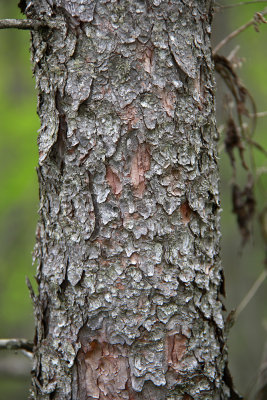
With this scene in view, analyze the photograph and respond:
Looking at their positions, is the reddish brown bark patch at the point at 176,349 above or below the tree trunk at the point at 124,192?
below

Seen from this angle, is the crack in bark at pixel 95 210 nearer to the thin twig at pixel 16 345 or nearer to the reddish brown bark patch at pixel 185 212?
the reddish brown bark patch at pixel 185 212

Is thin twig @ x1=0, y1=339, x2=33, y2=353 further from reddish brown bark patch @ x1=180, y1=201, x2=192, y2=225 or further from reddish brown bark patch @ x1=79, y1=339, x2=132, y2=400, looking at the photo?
reddish brown bark patch @ x1=180, y1=201, x2=192, y2=225

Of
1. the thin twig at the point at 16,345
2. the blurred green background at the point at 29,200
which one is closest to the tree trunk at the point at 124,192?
the thin twig at the point at 16,345

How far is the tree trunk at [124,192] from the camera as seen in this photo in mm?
1448

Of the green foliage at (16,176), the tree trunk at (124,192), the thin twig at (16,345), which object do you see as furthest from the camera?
the green foliage at (16,176)

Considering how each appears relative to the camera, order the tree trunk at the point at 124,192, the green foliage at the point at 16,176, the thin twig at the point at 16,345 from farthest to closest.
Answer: the green foliage at the point at 16,176
the thin twig at the point at 16,345
the tree trunk at the point at 124,192

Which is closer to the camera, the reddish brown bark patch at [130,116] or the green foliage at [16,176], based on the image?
the reddish brown bark patch at [130,116]

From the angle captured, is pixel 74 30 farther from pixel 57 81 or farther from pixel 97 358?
pixel 97 358

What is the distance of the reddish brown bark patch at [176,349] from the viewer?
4.88ft

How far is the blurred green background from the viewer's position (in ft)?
16.5

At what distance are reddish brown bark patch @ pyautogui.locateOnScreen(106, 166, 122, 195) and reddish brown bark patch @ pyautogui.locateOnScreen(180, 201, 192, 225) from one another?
242 millimetres

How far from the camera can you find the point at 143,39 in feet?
4.75

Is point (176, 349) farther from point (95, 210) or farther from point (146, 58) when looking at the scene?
point (146, 58)

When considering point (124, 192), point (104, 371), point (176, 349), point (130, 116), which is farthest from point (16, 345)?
point (130, 116)
